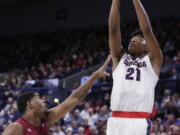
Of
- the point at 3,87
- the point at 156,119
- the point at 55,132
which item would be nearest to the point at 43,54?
the point at 3,87

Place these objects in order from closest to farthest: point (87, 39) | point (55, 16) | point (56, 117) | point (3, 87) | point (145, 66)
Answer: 1. point (145, 66)
2. point (56, 117)
3. point (3, 87)
4. point (87, 39)
5. point (55, 16)

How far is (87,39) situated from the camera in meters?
20.2

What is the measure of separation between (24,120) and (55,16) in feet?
62.9

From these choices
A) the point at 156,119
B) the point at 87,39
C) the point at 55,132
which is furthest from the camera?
the point at 87,39

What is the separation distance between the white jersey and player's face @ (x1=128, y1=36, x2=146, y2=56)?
3.0 inches

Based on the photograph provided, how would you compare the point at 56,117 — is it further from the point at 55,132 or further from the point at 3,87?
the point at 3,87

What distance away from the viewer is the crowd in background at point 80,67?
37.6 ft

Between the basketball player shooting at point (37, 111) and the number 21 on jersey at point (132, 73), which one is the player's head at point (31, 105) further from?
the number 21 on jersey at point (132, 73)

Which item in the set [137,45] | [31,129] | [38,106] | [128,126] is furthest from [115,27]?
[31,129]

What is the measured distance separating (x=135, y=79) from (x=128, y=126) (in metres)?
0.46

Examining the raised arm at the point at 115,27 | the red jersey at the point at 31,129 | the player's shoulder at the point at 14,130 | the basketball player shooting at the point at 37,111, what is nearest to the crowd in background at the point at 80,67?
the basketball player shooting at the point at 37,111

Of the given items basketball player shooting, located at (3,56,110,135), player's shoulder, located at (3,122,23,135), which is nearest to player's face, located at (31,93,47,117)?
basketball player shooting, located at (3,56,110,135)

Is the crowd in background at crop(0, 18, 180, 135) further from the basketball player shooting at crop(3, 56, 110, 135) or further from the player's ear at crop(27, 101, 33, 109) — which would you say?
the player's ear at crop(27, 101, 33, 109)

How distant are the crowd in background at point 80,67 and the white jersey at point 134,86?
5.25 m
